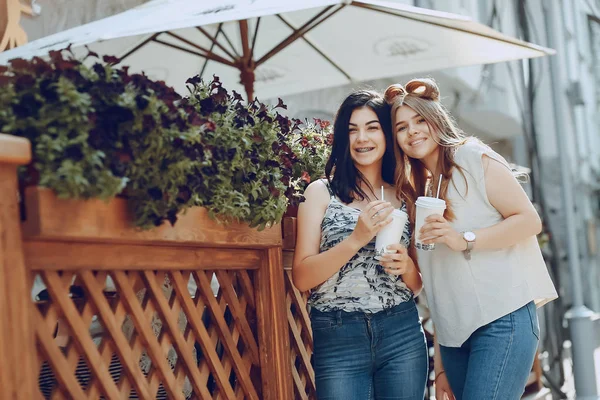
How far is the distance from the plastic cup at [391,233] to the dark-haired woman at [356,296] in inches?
1.1

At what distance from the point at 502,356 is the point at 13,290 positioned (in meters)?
1.57

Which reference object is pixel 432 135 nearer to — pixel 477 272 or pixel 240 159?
pixel 477 272

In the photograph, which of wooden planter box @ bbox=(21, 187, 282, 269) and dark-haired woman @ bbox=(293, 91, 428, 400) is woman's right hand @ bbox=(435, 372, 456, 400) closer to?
dark-haired woman @ bbox=(293, 91, 428, 400)

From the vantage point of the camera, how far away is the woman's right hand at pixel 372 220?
95.4 inches

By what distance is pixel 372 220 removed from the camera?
7.96 feet

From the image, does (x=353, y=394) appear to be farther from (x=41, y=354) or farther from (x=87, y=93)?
(x=87, y=93)

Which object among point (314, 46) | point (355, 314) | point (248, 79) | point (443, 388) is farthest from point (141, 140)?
point (314, 46)

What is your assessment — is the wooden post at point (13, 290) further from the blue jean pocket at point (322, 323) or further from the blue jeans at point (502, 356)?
the blue jeans at point (502, 356)

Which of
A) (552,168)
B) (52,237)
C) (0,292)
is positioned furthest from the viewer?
(552,168)

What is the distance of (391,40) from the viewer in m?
5.27

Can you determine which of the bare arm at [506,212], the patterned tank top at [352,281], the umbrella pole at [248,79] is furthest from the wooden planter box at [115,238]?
the umbrella pole at [248,79]

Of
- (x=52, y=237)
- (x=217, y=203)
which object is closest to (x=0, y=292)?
(x=52, y=237)

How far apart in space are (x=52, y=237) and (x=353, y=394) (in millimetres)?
1258

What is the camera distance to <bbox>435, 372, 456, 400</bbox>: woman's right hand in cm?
283
